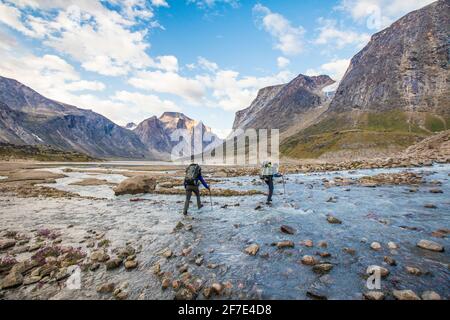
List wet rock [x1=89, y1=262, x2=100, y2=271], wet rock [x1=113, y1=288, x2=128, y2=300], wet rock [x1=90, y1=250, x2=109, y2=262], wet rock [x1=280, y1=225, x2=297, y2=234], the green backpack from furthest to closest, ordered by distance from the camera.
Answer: the green backpack, wet rock [x1=280, y1=225, x2=297, y2=234], wet rock [x1=90, y1=250, x2=109, y2=262], wet rock [x1=89, y1=262, x2=100, y2=271], wet rock [x1=113, y1=288, x2=128, y2=300]

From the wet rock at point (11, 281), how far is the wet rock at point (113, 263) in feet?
8.27

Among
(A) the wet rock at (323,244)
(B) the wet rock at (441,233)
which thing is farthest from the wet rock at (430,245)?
(A) the wet rock at (323,244)

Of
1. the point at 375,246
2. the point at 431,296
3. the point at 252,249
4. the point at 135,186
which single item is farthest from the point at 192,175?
the point at 135,186

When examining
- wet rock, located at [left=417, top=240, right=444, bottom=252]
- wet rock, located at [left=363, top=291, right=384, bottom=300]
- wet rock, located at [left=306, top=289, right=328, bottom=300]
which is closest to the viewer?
wet rock, located at [left=363, top=291, right=384, bottom=300]

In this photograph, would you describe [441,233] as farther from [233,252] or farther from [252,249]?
[233,252]

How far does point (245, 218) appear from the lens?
15.9 metres

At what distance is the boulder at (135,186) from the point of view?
2908 centimetres

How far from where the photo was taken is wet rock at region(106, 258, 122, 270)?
29.6ft

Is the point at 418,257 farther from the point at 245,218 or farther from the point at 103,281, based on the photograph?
the point at 103,281

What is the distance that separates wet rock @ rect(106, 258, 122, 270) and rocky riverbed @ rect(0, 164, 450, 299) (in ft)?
0.11

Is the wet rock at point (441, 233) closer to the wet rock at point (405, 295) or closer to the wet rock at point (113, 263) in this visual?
the wet rock at point (405, 295)

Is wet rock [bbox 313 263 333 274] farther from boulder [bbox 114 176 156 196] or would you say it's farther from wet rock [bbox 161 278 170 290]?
boulder [bbox 114 176 156 196]

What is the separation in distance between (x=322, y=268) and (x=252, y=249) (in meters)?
2.92

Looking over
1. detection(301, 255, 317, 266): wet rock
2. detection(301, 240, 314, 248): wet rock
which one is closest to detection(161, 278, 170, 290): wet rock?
detection(301, 255, 317, 266): wet rock
